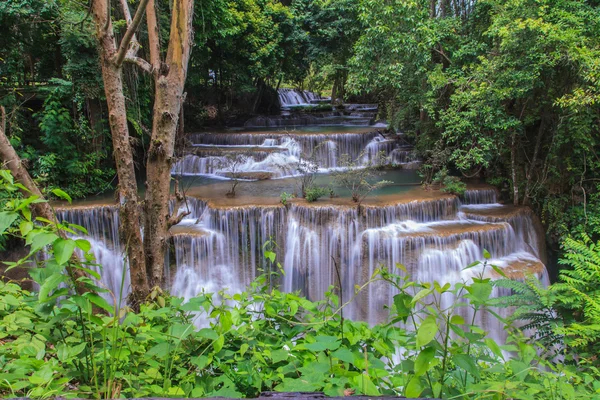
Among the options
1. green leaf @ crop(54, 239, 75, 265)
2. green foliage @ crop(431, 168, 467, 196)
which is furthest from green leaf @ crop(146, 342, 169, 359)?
green foliage @ crop(431, 168, 467, 196)

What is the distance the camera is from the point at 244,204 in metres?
8.28

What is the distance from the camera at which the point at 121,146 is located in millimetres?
3506

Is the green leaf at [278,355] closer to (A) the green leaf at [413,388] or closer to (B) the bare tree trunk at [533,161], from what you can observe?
(A) the green leaf at [413,388]

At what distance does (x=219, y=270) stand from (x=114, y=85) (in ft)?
16.8

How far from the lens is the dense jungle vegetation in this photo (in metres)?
1.40

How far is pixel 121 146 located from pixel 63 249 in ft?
8.54

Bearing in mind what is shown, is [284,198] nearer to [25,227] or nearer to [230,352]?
[230,352]

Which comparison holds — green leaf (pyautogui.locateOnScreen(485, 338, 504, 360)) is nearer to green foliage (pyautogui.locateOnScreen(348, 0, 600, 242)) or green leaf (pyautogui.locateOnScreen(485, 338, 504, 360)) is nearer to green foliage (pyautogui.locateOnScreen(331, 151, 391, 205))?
green foliage (pyautogui.locateOnScreen(331, 151, 391, 205))

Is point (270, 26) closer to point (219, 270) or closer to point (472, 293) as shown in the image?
point (219, 270)

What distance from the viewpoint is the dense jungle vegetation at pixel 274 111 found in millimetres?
1398

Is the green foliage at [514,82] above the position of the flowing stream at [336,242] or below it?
above

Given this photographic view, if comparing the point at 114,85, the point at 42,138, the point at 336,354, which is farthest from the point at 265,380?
the point at 42,138

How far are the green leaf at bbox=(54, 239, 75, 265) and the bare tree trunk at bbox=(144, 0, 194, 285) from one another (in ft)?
8.60

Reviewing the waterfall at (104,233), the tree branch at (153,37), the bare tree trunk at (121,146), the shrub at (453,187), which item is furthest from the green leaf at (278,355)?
the shrub at (453,187)
